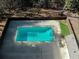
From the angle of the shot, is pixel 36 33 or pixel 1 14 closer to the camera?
pixel 36 33

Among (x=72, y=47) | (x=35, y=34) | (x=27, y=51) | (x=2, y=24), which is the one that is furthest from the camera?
(x=2, y=24)

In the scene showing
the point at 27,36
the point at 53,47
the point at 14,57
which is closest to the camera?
the point at 14,57

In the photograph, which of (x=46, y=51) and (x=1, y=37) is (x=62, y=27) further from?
(x=1, y=37)

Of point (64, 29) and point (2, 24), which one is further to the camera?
point (2, 24)

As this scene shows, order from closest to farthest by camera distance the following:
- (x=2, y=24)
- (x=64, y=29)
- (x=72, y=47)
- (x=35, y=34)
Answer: (x=72, y=47)
(x=64, y=29)
(x=35, y=34)
(x=2, y=24)

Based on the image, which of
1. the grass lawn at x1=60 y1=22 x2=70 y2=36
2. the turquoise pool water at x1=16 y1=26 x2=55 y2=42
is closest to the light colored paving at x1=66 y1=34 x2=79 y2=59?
the grass lawn at x1=60 y1=22 x2=70 y2=36

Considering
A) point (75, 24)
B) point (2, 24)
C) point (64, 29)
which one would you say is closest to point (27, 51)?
point (64, 29)

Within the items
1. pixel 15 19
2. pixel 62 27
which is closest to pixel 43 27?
pixel 62 27

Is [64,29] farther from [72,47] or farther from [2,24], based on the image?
[2,24]

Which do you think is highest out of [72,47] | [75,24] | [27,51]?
[72,47]
